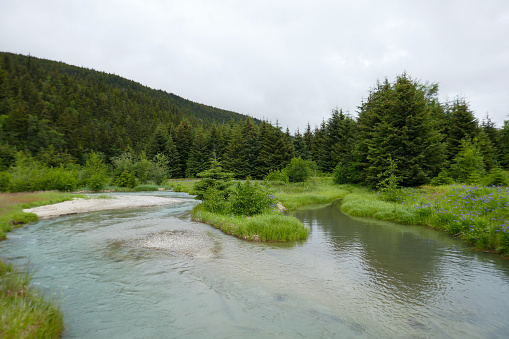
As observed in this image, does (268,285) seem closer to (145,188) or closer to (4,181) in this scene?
(4,181)

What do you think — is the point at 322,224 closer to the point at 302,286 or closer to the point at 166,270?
the point at 302,286

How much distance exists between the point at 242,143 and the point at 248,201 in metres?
46.3

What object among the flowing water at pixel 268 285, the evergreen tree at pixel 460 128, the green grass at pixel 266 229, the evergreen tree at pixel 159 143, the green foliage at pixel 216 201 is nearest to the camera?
the flowing water at pixel 268 285

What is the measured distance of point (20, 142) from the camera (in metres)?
68.6

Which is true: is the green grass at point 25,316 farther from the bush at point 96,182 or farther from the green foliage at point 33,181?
the bush at point 96,182

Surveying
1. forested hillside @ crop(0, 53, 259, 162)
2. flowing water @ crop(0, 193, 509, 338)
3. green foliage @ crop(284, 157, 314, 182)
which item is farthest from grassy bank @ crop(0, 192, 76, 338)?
forested hillside @ crop(0, 53, 259, 162)

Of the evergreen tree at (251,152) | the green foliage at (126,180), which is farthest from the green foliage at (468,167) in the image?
the green foliage at (126,180)

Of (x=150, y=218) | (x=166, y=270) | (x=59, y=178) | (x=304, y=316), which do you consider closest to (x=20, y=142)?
(x=59, y=178)

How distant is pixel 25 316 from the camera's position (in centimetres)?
452

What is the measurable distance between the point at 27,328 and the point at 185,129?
75.3 meters

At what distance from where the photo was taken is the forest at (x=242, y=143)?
93.8 ft

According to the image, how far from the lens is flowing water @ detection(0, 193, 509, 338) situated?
553 cm

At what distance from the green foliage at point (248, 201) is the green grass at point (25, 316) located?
11.6 metres

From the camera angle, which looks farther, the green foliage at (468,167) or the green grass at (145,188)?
the green grass at (145,188)
